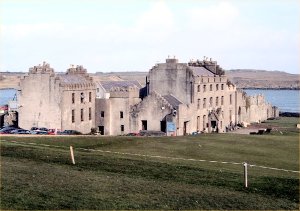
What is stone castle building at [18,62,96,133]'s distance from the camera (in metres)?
68.9

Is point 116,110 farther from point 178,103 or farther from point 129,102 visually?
point 178,103

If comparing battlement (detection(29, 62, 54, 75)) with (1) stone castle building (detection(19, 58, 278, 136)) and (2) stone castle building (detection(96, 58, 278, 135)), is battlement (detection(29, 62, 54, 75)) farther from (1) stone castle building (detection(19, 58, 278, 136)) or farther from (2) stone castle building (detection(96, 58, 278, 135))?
(2) stone castle building (detection(96, 58, 278, 135))

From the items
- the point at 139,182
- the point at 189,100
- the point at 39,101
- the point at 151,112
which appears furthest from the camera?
the point at 189,100

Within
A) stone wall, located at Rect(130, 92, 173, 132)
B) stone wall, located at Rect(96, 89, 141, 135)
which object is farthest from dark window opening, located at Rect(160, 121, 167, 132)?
stone wall, located at Rect(96, 89, 141, 135)

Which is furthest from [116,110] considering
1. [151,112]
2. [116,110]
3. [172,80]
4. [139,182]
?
[139,182]

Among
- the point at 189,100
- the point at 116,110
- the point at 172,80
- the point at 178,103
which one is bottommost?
the point at 116,110

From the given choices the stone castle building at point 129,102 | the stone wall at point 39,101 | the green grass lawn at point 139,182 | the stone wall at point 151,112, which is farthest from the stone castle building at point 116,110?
the green grass lawn at point 139,182

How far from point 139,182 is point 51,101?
45892 millimetres

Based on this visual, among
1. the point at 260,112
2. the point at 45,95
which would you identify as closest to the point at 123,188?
the point at 45,95

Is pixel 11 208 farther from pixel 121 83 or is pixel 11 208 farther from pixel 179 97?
pixel 121 83

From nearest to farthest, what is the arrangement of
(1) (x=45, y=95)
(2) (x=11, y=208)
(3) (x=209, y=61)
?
(2) (x=11, y=208) → (1) (x=45, y=95) → (3) (x=209, y=61)

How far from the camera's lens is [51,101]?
6938 cm

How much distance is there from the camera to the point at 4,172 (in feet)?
86.2

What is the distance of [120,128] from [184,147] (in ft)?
95.7
